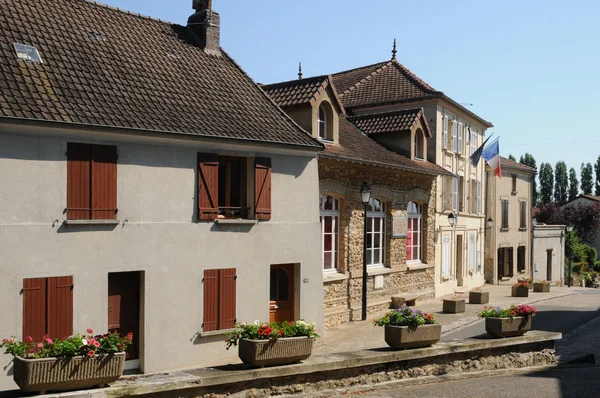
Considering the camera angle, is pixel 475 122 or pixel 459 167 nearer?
pixel 459 167

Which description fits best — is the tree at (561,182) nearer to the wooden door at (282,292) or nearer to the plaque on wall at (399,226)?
the plaque on wall at (399,226)

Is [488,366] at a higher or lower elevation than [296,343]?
lower

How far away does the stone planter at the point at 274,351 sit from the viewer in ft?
32.6

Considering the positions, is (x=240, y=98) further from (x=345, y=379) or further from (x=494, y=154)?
(x=494, y=154)

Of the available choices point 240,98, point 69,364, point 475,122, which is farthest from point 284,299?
point 475,122

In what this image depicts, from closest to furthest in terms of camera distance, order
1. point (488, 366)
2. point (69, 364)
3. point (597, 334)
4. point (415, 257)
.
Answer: point (69, 364) < point (488, 366) < point (597, 334) < point (415, 257)

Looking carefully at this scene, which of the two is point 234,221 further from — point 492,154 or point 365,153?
point 492,154

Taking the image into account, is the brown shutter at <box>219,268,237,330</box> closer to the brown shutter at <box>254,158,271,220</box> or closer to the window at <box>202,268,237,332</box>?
the window at <box>202,268,237,332</box>

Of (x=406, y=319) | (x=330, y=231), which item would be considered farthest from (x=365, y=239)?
(x=406, y=319)

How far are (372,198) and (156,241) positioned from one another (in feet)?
30.5

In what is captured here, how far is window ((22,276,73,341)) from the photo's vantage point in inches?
450

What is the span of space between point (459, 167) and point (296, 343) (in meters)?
19.8

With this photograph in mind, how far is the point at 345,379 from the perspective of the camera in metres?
10.9

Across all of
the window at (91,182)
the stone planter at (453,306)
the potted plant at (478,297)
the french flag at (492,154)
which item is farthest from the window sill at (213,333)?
the french flag at (492,154)
